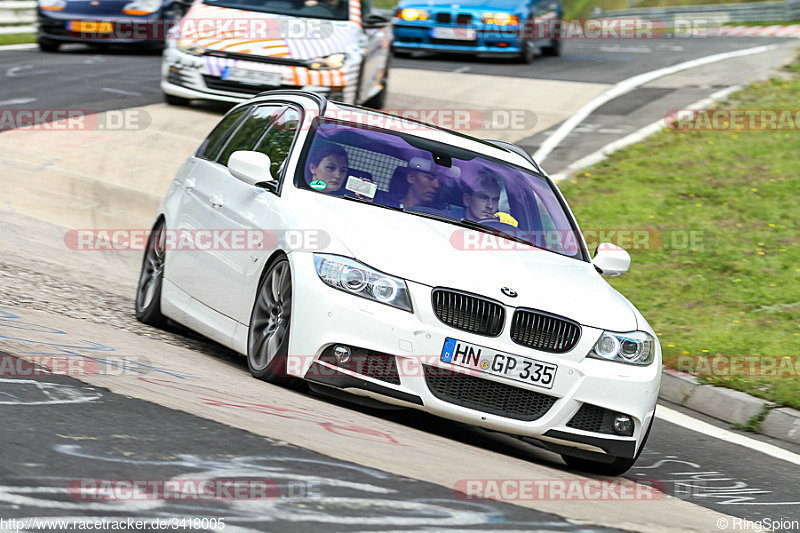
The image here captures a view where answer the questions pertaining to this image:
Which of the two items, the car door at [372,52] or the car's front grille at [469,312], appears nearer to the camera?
the car's front grille at [469,312]

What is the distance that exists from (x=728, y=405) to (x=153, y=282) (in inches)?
159

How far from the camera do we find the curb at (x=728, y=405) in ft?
26.6

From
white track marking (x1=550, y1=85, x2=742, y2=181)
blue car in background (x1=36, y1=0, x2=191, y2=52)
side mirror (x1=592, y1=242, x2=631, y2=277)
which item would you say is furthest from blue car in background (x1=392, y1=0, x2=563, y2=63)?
side mirror (x1=592, y1=242, x2=631, y2=277)

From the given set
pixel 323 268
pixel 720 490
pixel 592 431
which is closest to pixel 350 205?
pixel 323 268

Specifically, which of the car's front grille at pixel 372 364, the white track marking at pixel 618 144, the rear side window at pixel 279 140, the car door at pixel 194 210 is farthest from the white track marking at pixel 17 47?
the car's front grille at pixel 372 364

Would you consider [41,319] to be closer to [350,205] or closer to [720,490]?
[350,205]

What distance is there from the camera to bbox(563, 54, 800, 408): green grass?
9.70 meters

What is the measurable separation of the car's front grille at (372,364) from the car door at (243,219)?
0.93 metres

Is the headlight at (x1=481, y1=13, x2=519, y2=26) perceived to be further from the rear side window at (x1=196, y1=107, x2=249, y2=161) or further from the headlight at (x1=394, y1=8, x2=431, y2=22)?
the rear side window at (x1=196, y1=107, x2=249, y2=161)

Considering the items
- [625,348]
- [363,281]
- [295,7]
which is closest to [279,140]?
[363,281]

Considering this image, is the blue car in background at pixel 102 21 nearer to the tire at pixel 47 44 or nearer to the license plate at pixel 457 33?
the tire at pixel 47 44

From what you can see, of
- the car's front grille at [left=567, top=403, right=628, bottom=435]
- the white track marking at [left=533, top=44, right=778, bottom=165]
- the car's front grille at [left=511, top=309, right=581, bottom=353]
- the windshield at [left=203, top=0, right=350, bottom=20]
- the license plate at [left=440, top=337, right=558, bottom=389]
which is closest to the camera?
the license plate at [left=440, top=337, right=558, bottom=389]

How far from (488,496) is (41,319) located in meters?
3.55

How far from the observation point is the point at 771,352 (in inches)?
366
